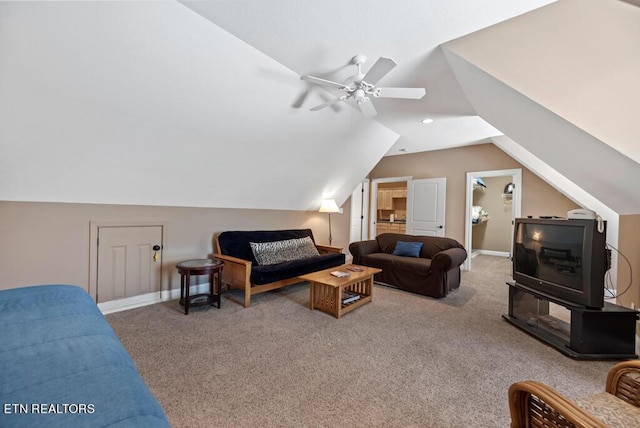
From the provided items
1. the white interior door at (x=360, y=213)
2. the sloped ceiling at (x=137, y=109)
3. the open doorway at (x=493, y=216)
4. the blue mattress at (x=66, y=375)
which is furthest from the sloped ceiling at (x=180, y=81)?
the open doorway at (x=493, y=216)

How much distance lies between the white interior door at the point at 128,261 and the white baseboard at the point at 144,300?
4 cm

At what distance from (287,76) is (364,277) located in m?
2.36

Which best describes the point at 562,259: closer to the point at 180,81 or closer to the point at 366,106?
the point at 366,106

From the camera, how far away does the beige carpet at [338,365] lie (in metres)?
1.55

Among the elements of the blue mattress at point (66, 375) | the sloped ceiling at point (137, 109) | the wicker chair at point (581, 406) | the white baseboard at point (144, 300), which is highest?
the sloped ceiling at point (137, 109)

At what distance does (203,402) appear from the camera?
5.24 feet

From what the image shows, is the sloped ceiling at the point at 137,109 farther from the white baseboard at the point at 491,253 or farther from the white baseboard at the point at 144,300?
the white baseboard at the point at 491,253

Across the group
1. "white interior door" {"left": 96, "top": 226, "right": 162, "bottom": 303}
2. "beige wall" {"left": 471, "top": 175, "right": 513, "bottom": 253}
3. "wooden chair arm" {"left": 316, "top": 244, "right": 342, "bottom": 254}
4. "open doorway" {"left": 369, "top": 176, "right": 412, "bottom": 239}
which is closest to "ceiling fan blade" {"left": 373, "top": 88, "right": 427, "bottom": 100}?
"wooden chair arm" {"left": 316, "top": 244, "right": 342, "bottom": 254}

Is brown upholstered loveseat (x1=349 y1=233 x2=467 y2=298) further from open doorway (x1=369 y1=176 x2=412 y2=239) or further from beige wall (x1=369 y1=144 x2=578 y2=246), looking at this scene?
Result: open doorway (x1=369 y1=176 x2=412 y2=239)

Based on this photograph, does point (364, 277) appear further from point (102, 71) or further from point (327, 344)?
point (102, 71)

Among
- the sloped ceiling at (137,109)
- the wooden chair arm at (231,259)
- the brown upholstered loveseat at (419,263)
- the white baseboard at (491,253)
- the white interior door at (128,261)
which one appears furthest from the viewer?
the white baseboard at (491,253)

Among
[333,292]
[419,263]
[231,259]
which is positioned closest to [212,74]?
[231,259]

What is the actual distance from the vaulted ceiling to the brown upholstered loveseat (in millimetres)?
1620

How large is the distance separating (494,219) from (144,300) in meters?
8.32
